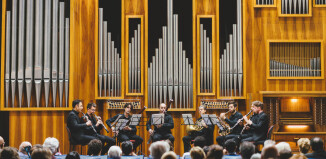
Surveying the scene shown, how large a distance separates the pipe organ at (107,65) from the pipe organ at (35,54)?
788 millimetres

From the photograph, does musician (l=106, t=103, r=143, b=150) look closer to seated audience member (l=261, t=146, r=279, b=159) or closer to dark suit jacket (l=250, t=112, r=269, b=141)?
dark suit jacket (l=250, t=112, r=269, b=141)

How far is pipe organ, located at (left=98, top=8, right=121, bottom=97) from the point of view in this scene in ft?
33.4

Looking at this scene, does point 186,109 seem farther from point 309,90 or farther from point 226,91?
point 309,90

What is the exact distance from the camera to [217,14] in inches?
408

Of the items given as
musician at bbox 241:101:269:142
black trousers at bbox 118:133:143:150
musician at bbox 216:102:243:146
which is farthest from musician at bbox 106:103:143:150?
musician at bbox 241:101:269:142

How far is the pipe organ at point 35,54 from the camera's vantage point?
31.8 ft

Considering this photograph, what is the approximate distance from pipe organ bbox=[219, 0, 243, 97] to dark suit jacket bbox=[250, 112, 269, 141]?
1.71 m

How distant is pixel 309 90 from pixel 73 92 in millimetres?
5304

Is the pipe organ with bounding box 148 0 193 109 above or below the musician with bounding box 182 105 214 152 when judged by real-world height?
above

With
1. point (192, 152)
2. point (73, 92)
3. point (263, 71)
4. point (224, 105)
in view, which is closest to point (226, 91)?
point (224, 105)

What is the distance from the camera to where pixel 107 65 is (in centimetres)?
1020

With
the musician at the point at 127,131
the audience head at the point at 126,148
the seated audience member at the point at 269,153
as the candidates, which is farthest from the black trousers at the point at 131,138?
the seated audience member at the point at 269,153

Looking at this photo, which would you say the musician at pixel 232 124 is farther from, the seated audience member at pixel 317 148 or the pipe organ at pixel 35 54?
the pipe organ at pixel 35 54

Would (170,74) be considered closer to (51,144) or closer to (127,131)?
(127,131)
